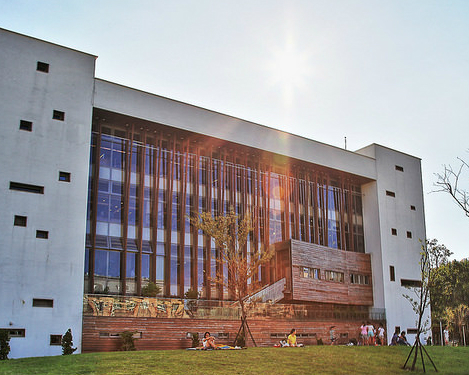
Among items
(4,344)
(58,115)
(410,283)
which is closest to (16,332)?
(4,344)

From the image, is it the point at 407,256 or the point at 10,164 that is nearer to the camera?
the point at 10,164

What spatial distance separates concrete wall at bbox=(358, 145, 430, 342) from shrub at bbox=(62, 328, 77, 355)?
2649cm

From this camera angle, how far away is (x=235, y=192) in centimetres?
3869

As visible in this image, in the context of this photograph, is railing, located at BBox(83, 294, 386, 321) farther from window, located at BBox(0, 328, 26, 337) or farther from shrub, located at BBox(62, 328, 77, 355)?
window, located at BBox(0, 328, 26, 337)

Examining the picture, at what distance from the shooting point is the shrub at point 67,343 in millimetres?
25350

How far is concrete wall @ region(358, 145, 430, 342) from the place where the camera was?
145 ft

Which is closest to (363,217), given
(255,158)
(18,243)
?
(255,158)

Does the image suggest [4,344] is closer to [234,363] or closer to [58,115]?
[234,363]

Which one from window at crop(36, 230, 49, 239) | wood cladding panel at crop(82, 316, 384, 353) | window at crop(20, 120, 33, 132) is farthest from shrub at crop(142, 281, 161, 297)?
window at crop(20, 120, 33, 132)

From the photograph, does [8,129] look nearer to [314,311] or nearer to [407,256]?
[314,311]

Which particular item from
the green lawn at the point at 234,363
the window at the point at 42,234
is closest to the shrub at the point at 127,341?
the window at the point at 42,234

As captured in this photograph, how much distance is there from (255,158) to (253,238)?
239 inches

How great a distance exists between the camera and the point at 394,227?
46344 millimetres

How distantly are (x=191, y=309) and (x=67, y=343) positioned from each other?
729 centimetres
